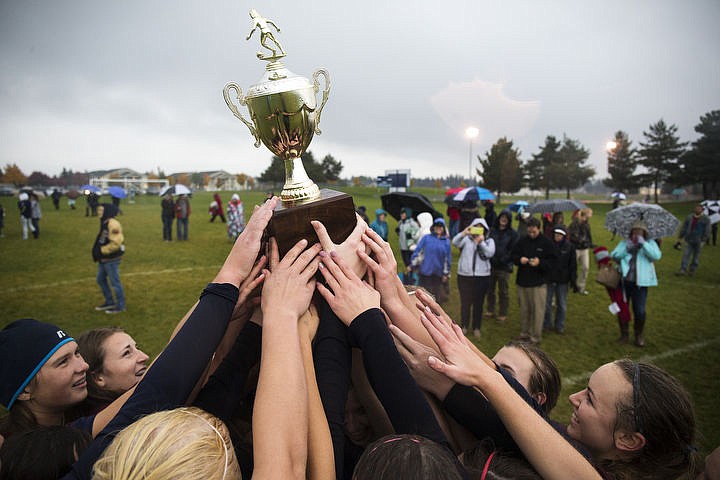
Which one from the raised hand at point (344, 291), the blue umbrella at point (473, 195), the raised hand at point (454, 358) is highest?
the blue umbrella at point (473, 195)

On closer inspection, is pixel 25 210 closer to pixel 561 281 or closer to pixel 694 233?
pixel 561 281

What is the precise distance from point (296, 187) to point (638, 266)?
642 centimetres

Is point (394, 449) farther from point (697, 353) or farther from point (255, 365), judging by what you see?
point (697, 353)

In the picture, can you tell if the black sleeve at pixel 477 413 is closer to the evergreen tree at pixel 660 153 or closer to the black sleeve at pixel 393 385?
the black sleeve at pixel 393 385

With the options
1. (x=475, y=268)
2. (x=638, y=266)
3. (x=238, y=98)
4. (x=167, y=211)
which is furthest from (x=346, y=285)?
(x=167, y=211)

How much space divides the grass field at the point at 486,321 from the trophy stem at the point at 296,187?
2.32 m

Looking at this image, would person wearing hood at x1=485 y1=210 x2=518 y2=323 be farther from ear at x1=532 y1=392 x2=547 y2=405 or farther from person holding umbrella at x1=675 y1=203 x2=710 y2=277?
person holding umbrella at x1=675 y1=203 x2=710 y2=277

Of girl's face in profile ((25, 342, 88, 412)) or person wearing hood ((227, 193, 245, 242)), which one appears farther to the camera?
person wearing hood ((227, 193, 245, 242))

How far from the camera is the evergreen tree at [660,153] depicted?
44.0 metres

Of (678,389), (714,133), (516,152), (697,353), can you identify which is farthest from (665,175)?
(678,389)

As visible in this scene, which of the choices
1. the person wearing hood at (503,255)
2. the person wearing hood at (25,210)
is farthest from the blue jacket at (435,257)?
the person wearing hood at (25,210)

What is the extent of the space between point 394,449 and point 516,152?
61.4 metres

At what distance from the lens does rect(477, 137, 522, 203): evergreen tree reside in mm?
54344

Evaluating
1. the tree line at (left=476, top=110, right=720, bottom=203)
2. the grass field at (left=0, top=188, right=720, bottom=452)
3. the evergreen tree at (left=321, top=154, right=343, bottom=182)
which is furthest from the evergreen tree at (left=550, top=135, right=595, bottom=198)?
the grass field at (left=0, top=188, right=720, bottom=452)
